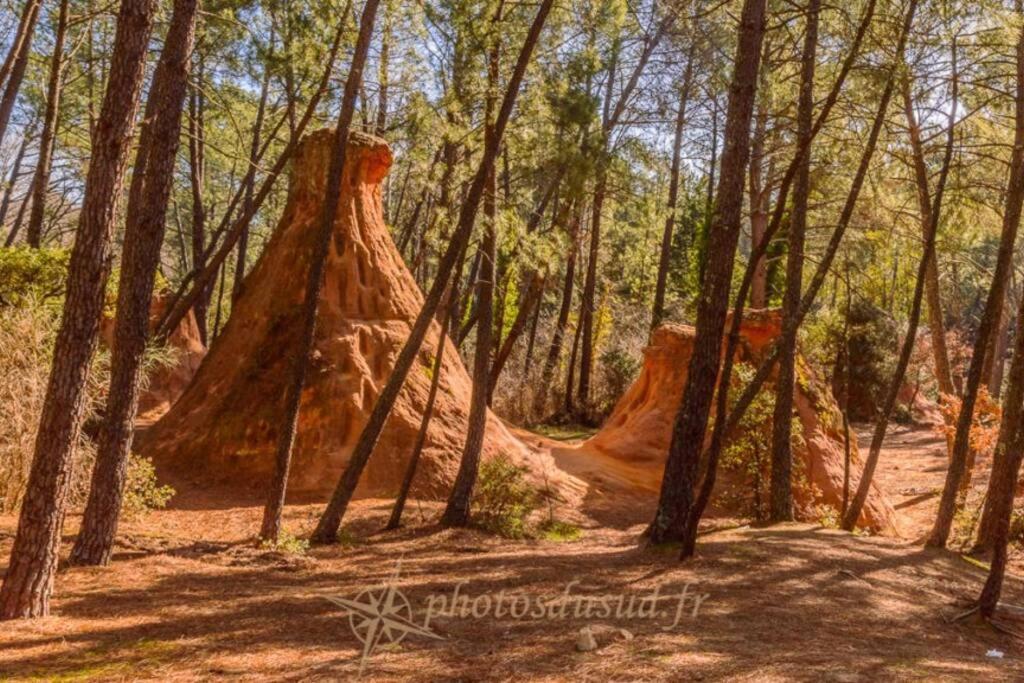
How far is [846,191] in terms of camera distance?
16625 millimetres

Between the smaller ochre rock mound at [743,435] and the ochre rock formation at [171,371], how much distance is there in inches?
341

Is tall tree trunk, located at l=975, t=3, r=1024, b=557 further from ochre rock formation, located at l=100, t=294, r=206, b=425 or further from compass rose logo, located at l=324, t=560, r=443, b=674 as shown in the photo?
ochre rock formation, located at l=100, t=294, r=206, b=425

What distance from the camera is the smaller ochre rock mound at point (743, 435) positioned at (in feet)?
45.3

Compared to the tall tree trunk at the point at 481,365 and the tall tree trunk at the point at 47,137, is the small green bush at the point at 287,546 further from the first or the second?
the tall tree trunk at the point at 47,137

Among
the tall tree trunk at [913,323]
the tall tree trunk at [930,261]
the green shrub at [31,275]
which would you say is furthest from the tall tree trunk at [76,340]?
the tall tree trunk at [930,261]

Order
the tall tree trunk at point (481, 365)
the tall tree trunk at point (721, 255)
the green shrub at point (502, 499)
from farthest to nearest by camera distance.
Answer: the green shrub at point (502, 499) < the tall tree trunk at point (481, 365) < the tall tree trunk at point (721, 255)

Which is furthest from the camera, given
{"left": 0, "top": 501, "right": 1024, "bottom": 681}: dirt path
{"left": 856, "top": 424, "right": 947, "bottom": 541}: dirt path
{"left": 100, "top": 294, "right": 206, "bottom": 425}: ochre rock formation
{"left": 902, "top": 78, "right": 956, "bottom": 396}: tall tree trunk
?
{"left": 100, "top": 294, "right": 206, "bottom": 425}: ochre rock formation

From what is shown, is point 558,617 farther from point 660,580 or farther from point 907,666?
point 907,666

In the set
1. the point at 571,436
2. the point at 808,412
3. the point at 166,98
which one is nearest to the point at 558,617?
the point at 166,98

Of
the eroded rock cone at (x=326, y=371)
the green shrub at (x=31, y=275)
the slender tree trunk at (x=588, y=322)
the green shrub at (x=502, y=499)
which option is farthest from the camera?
the slender tree trunk at (x=588, y=322)

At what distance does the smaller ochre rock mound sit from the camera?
13812 millimetres

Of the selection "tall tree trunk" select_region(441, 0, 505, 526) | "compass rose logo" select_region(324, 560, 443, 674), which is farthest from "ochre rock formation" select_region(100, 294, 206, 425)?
A: "compass rose logo" select_region(324, 560, 443, 674)

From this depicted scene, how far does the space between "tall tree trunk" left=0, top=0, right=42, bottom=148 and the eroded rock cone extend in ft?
13.0

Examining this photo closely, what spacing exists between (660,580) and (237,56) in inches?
643
